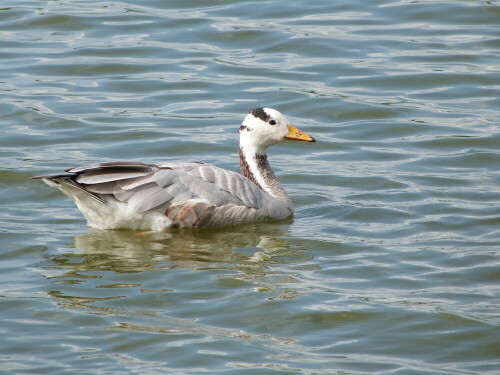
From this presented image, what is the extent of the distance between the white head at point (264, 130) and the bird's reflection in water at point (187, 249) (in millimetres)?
1139

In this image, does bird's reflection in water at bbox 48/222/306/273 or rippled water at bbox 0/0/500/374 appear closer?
rippled water at bbox 0/0/500/374

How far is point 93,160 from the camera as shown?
1347 cm

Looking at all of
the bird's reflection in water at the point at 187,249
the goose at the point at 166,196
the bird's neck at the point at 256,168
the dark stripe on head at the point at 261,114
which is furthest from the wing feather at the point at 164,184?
the dark stripe on head at the point at 261,114

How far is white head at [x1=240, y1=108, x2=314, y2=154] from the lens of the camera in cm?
1230

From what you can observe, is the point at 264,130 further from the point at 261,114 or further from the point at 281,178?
the point at 281,178

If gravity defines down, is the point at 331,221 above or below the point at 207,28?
below

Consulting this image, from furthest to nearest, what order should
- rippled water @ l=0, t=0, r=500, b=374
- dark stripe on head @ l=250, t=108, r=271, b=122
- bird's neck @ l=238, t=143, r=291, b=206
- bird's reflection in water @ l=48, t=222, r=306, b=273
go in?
bird's neck @ l=238, t=143, r=291, b=206 < dark stripe on head @ l=250, t=108, r=271, b=122 < bird's reflection in water @ l=48, t=222, r=306, b=273 < rippled water @ l=0, t=0, r=500, b=374

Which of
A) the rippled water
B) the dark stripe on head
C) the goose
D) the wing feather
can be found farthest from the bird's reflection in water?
the dark stripe on head

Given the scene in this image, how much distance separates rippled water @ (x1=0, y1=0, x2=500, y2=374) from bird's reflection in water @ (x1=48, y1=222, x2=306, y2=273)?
3 cm

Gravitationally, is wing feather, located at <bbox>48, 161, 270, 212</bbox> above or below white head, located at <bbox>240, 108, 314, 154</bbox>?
below

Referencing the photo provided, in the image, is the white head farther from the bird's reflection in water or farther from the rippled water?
the bird's reflection in water

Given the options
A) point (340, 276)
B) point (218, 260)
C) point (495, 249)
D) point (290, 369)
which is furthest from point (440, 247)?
point (290, 369)

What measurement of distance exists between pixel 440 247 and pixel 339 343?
2.72 meters

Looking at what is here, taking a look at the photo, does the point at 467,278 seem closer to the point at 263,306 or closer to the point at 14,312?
the point at 263,306
